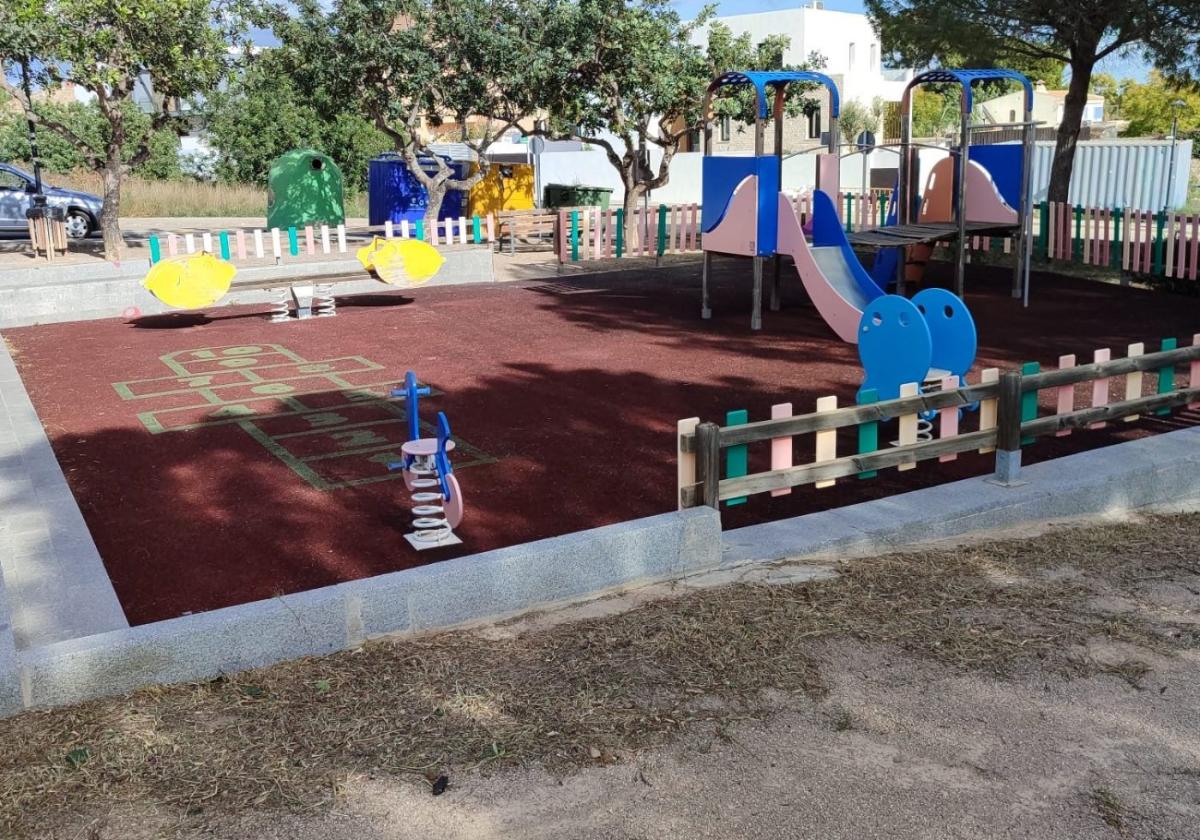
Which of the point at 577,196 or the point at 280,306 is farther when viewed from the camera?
the point at 577,196

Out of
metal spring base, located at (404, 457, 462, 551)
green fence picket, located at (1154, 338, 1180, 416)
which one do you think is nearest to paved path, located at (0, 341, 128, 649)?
metal spring base, located at (404, 457, 462, 551)

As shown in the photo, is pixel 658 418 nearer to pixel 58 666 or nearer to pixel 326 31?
pixel 58 666

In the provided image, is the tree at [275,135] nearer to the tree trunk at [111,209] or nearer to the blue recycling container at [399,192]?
the blue recycling container at [399,192]

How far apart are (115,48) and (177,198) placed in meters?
17.4

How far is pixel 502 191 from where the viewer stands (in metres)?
28.0

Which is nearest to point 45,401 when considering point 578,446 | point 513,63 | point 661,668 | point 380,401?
point 380,401

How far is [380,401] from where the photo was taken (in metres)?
10.0

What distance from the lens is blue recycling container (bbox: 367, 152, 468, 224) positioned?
27391 mm

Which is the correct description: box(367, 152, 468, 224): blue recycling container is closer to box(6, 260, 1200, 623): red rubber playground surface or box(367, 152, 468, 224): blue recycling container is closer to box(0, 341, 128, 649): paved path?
box(6, 260, 1200, 623): red rubber playground surface

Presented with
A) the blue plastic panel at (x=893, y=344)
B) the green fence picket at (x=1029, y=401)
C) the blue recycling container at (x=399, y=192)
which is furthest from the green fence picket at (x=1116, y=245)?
the blue recycling container at (x=399, y=192)

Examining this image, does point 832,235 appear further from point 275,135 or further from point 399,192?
point 275,135

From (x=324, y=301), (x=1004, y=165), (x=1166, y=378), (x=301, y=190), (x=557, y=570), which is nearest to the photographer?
(x=557, y=570)

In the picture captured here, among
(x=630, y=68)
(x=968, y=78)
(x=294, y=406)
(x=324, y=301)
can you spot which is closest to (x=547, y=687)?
(x=294, y=406)

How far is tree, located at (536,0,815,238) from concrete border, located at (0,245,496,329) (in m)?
4.75
